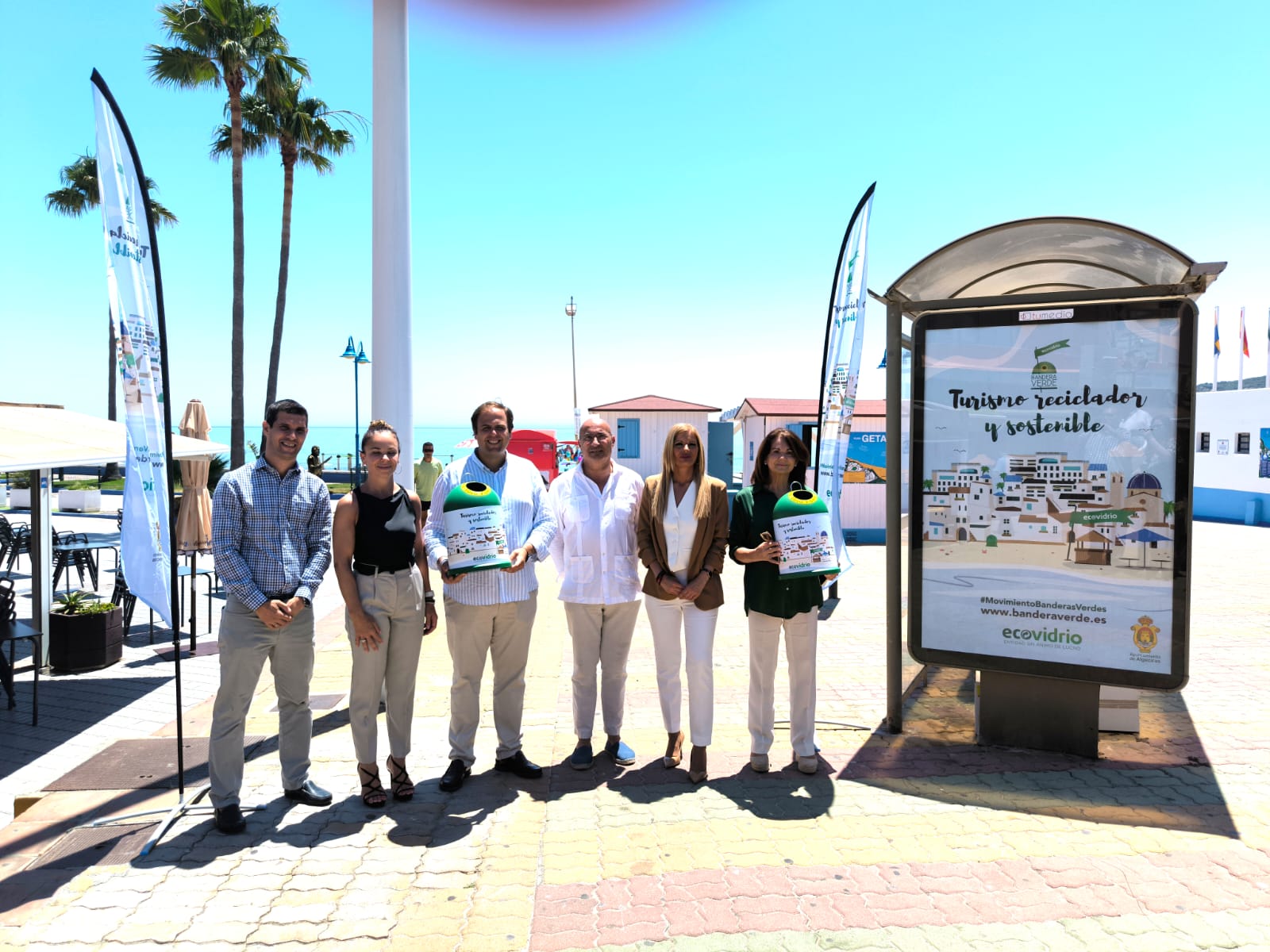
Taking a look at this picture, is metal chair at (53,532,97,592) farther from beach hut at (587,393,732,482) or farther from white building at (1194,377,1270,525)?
white building at (1194,377,1270,525)

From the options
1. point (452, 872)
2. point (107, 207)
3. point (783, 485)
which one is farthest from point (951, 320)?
point (107, 207)

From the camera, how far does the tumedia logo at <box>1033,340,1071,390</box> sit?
443 centimetres

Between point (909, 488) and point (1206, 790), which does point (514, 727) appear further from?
point (1206, 790)

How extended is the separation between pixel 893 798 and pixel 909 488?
179 cm

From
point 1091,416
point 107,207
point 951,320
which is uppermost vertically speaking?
point 107,207

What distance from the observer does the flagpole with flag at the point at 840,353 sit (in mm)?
5996

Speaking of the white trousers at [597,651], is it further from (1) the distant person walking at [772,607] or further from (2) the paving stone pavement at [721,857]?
(1) the distant person walking at [772,607]

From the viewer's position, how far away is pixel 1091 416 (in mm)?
4371

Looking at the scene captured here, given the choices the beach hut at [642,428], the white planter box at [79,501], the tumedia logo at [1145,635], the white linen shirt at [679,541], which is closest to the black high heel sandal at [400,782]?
the white linen shirt at [679,541]

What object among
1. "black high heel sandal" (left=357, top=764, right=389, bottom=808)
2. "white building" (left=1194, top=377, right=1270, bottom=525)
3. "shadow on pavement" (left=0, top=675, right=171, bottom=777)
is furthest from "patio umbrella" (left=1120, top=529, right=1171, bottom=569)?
"white building" (left=1194, top=377, right=1270, bottom=525)

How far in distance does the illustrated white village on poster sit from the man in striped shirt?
93.1 inches

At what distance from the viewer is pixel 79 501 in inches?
843

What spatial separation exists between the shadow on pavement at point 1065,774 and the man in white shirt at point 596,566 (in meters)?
1.46

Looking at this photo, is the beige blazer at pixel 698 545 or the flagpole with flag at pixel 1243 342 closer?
the beige blazer at pixel 698 545
